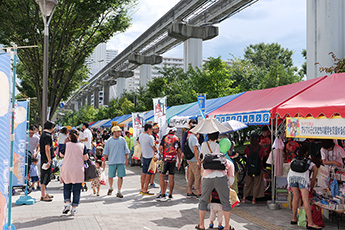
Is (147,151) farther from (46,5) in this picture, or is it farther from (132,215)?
(46,5)

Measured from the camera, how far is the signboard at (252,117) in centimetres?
A: 872

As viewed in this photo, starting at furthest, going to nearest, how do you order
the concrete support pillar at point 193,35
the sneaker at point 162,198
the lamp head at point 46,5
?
1. the concrete support pillar at point 193,35
2. the lamp head at point 46,5
3. the sneaker at point 162,198

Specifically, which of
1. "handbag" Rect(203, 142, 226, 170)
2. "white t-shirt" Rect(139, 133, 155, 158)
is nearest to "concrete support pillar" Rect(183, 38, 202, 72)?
"white t-shirt" Rect(139, 133, 155, 158)

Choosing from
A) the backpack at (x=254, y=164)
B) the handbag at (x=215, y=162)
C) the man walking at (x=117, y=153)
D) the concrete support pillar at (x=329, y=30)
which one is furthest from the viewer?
the concrete support pillar at (x=329, y=30)

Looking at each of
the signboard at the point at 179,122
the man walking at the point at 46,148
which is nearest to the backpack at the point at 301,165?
the man walking at the point at 46,148

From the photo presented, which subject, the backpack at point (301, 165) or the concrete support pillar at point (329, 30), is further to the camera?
the concrete support pillar at point (329, 30)

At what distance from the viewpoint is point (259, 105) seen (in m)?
9.73

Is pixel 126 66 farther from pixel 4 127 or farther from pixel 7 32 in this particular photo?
pixel 4 127

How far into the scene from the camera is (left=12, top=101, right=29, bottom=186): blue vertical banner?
9.01 meters

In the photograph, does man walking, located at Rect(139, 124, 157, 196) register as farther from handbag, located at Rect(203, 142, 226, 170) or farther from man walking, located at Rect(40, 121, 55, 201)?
handbag, located at Rect(203, 142, 226, 170)

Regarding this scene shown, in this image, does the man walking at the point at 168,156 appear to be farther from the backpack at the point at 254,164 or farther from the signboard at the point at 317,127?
the signboard at the point at 317,127

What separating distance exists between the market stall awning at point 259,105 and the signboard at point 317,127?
2.87 ft

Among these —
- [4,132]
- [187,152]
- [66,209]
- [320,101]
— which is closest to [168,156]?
[187,152]

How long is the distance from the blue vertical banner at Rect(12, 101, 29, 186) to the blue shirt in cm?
210
